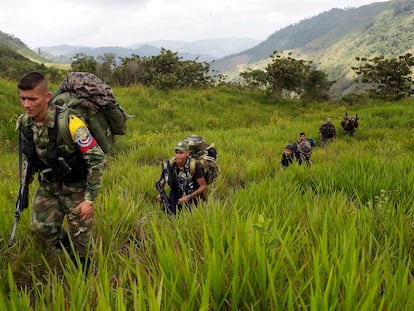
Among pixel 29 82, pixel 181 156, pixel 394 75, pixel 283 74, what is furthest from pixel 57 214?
pixel 394 75

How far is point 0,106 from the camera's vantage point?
1033 cm

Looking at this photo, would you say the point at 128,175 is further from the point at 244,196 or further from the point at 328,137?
the point at 328,137

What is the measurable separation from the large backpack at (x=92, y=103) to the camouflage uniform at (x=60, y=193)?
25 cm

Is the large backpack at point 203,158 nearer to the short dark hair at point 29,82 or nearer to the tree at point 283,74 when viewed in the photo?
the short dark hair at point 29,82

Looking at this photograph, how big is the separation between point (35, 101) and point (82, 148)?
54 centimetres

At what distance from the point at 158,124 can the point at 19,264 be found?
1180 cm

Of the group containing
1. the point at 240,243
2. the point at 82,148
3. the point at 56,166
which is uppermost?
the point at 82,148

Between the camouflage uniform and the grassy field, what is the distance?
0.59 ft

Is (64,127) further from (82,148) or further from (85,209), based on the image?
(85,209)

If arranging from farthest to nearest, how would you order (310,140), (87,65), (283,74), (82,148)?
(87,65)
(283,74)
(310,140)
(82,148)

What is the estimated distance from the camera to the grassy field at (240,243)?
1.45 metres

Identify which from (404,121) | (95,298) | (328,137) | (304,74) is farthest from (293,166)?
(304,74)

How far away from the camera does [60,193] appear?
9.73 feet

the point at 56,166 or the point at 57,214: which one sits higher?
the point at 56,166
